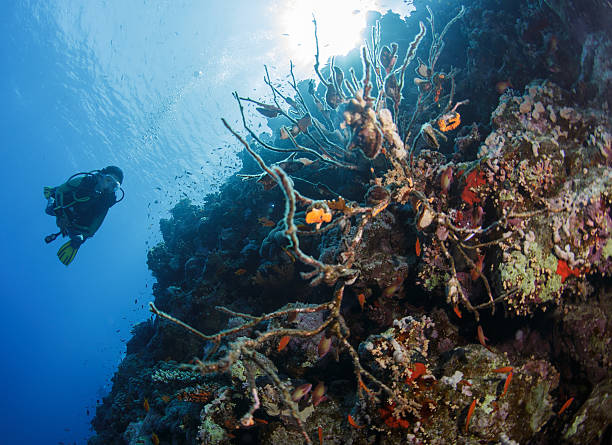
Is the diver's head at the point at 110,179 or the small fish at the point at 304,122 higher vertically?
the diver's head at the point at 110,179

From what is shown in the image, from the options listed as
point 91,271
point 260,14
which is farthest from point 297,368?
point 91,271

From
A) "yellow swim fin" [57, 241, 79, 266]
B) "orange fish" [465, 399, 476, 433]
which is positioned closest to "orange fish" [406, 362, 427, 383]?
"orange fish" [465, 399, 476, 433]

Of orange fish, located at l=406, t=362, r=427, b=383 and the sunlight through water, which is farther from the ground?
the sunlight through water

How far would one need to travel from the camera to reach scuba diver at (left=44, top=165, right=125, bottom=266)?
24.5 ft

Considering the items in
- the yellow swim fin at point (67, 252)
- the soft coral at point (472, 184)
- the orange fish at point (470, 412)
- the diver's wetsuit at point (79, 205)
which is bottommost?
the orange fish at point (470, 412)

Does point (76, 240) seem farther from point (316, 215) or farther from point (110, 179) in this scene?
point (316, 215)

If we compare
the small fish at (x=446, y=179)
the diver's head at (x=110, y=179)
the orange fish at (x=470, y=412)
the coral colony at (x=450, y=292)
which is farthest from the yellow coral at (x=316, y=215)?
the diver's head at (x=110, y=179)

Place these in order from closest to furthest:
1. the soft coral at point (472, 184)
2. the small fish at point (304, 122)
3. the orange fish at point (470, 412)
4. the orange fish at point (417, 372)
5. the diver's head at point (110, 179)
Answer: the orange fish at point (470, 412) → the orange fish at point (417, 372) → the soft coral at point (472, 184) → the small fish at point (304, 122) → the diver's head at point (110, 179)

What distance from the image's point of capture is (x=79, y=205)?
7.70 meters

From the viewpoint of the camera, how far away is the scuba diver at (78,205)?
746 centimetres

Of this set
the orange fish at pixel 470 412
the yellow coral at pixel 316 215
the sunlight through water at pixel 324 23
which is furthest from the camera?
the sunlight through water at pixel 324 23

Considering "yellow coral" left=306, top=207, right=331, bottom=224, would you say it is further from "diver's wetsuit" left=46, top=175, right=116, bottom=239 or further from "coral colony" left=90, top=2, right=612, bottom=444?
"diver's wetsuit" left=46, top=175, right=116, bottom=239

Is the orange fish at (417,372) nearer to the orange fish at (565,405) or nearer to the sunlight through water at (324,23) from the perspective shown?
the orange fish at (565,405)

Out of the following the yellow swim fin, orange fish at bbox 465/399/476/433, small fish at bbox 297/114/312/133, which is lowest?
orange fish at bbox 465/399/476/433
